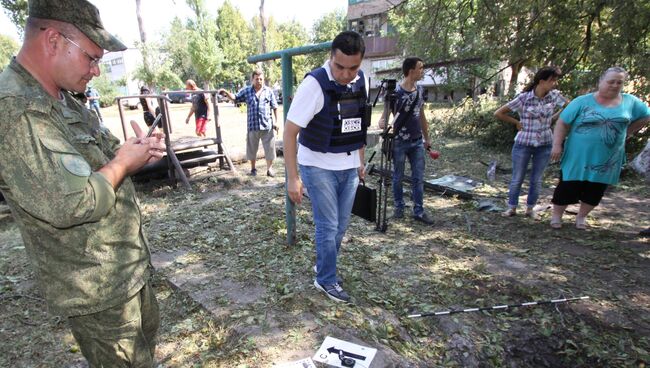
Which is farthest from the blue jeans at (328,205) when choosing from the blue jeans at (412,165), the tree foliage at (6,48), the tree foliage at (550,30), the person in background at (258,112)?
the tree foliage at (6,48)

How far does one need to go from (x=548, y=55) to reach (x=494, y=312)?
227 inches

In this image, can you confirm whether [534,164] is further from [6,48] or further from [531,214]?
[6,48]

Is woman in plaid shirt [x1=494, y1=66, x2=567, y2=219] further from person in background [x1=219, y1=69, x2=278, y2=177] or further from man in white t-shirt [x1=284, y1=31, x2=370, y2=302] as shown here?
person in background [x1=219, y1=69, x2=278, y2=177]

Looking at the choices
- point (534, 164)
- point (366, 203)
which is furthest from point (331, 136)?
point (534, 164)

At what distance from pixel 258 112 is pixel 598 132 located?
5.09 m

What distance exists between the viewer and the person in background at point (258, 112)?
686 centimetres

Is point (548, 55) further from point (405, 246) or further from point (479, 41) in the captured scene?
point (405, 246)

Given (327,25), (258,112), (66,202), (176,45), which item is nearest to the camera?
(66,202)

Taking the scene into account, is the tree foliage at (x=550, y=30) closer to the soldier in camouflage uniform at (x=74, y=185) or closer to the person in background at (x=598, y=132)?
the person in background at (x=598, y=132)

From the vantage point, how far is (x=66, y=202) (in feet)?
3.98

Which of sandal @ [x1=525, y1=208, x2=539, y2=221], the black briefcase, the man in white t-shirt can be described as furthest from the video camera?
sandal @ [x1=525, y1=208, x2=539, y2=221]

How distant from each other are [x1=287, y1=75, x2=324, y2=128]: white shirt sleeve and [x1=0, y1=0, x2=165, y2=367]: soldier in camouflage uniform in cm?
114

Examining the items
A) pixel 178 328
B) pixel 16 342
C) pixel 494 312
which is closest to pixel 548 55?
pixel 494 312

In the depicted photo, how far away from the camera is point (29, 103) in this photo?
124 cm
